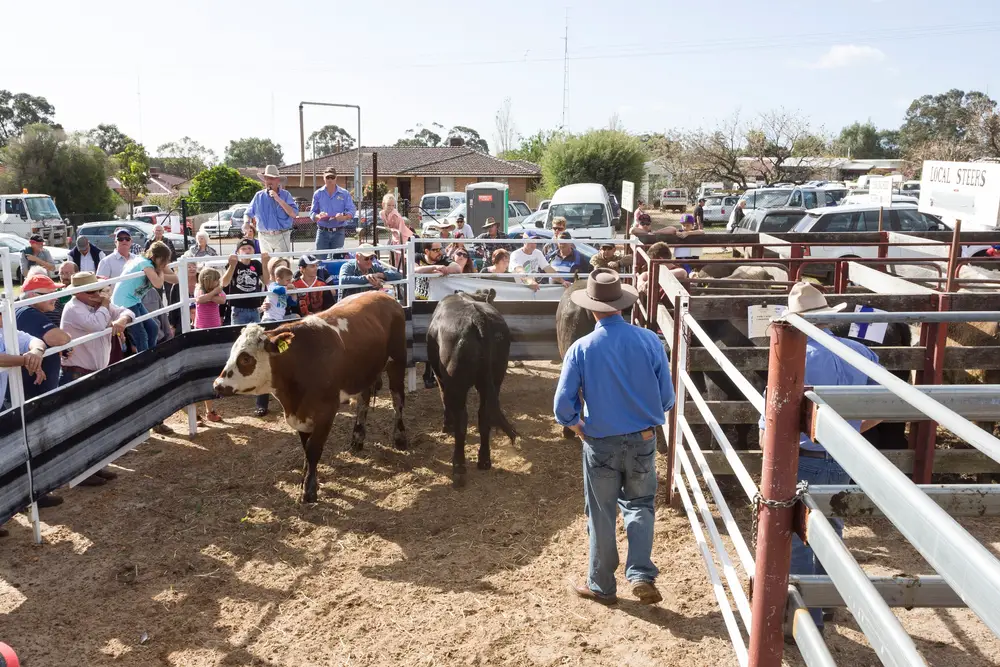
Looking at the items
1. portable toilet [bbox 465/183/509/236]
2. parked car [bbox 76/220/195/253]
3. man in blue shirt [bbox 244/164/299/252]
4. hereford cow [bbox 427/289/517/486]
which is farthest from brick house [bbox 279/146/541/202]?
hereford cow [bbox 427/289/517/486]

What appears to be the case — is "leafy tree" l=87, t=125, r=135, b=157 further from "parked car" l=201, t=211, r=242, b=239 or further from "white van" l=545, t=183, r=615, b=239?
"white van" l=545, t=183, r=615, b=239

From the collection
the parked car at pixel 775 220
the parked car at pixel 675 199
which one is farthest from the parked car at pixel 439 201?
the parked car at pixel 675 199

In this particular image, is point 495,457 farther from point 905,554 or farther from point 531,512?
point 905,554

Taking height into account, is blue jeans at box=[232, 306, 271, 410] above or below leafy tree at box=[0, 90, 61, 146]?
below

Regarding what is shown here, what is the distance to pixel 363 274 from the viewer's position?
9.47 metres

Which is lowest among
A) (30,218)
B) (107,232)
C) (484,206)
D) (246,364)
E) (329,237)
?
(246,364)

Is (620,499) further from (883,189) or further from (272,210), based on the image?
(883,189)

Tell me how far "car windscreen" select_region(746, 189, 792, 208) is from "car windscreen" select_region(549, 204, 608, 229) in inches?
353

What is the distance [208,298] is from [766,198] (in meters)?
24.2

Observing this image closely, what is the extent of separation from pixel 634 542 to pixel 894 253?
37.4 ft

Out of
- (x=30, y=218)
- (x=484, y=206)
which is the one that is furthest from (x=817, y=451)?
(x=30, y=218)

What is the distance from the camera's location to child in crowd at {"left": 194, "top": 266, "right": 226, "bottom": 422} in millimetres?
7891

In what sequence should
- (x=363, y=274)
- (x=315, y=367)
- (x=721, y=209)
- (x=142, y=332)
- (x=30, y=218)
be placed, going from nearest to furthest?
(x=315, y=367), (x=142, y=332), (x=363, y=274), (x=30, y=218), (x=721, y=209)

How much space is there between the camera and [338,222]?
1079 cm
